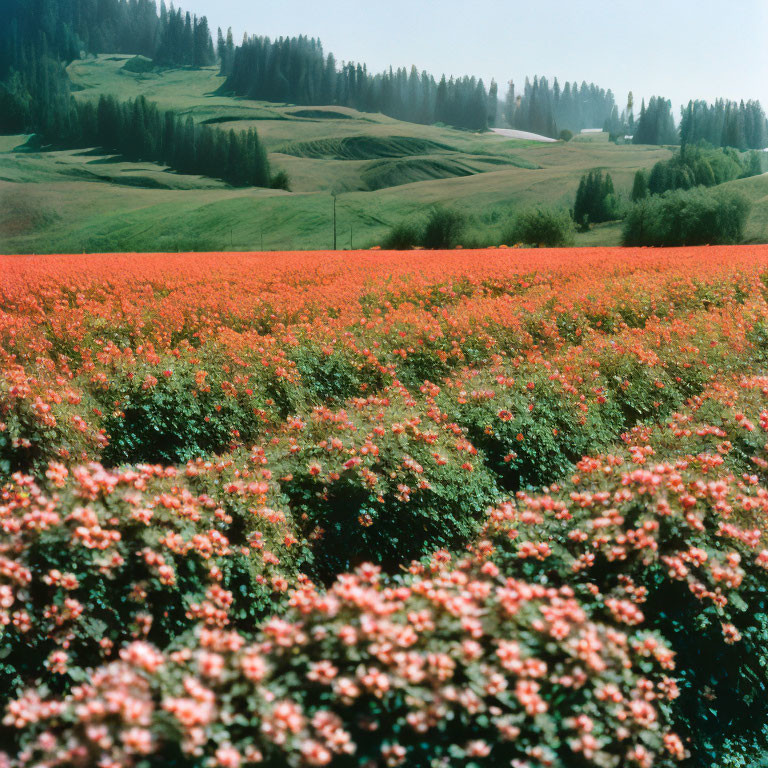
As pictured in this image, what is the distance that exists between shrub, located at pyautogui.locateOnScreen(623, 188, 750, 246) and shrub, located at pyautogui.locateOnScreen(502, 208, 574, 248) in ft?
21.9

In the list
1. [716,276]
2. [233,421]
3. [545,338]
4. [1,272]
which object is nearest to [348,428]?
[233,421]

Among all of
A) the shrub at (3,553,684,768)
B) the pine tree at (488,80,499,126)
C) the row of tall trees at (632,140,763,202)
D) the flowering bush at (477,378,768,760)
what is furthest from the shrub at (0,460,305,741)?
the pine tree at (488,80,499,126)

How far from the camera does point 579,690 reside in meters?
2.90

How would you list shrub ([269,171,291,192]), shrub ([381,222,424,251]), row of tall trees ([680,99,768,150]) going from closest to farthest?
shrub ([381,222,424,251]), shrub ([269,171,291,192]), row of tall trees ([680,99,768,150])

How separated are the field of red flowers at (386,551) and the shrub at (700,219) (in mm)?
41354

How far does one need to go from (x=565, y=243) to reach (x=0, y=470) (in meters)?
49.1

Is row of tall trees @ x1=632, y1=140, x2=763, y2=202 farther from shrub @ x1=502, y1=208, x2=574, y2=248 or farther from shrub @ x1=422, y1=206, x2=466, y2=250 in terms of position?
shrub @ x1=422, y1=206, x2=466, y2=250

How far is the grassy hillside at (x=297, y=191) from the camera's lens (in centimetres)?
7250

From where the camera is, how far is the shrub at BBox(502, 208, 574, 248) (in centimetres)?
5050

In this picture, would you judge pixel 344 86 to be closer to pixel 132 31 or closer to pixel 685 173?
pixel 132 31

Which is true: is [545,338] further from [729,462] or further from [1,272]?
[1,272]

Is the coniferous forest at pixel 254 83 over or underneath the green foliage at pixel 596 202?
over

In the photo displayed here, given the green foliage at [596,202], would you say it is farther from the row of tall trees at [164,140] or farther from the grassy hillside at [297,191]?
the row of tall trees at [164,140]

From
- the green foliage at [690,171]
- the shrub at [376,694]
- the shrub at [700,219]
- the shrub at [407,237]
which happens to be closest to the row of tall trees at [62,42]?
the shrub at [407,237]
